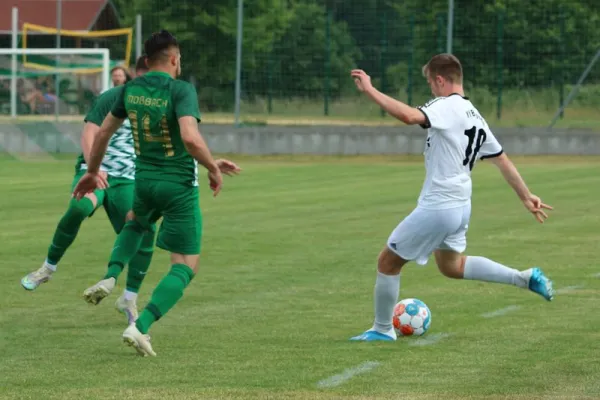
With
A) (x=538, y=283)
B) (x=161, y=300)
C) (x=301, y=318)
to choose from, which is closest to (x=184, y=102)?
(x=161, y=300)

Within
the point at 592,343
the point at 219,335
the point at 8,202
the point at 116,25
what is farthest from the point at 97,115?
the point at 116,25

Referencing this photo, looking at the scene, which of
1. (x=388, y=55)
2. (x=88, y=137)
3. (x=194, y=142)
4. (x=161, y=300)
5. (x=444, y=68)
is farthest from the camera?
(x=388, y=55)

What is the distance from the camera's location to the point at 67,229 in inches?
433

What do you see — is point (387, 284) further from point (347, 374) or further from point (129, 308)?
point (129, 308)

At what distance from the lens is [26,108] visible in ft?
109

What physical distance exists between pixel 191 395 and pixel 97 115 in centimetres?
371

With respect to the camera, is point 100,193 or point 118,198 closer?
point 118,198

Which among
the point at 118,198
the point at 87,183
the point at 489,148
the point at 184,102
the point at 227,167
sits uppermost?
the point at 184,102

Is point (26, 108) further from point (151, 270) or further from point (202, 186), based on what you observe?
point (151, 270)

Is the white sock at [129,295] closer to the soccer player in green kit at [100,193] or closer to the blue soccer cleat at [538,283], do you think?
the soccer player in green kit at [100,193]

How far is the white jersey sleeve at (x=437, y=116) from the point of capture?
8.62 metres

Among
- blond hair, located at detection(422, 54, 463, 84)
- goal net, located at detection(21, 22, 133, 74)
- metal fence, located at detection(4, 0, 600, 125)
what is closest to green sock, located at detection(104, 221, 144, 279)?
blond hair, located at detection(422, 54, 463, 84)

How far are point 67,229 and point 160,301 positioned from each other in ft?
9.56

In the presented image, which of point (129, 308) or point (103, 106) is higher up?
point (103, 106)
